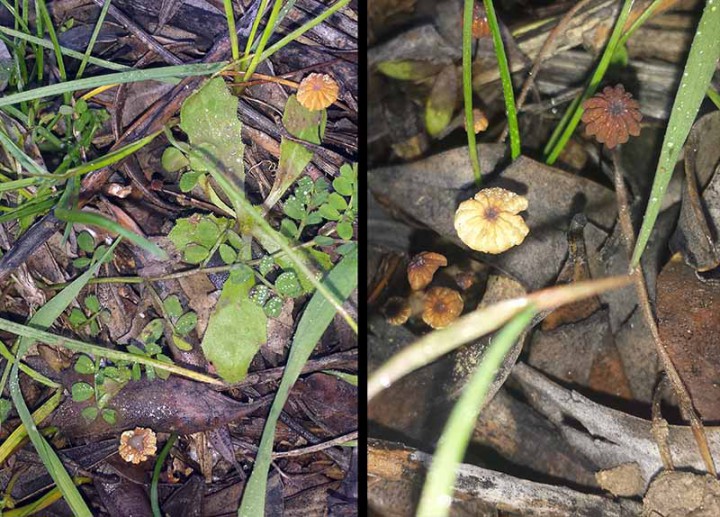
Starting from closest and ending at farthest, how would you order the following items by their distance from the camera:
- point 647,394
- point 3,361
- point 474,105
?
1. point 3,361
2. point 647,394
3. point 474,105

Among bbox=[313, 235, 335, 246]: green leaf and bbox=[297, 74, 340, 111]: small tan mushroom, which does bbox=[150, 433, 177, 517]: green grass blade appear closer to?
bbox=[313, 235, 335, 246]: green leaf

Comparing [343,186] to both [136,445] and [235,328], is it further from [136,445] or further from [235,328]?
[136,445]

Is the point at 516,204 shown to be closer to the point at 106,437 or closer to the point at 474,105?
the point at 474,105

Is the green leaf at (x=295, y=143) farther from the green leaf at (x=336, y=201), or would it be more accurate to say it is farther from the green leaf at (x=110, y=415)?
the green leaf at (x=110, y=415)

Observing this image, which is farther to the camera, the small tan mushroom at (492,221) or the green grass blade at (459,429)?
the small tan mushroom at (492,221)

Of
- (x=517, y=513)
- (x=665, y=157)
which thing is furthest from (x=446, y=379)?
(x=665, y=157)

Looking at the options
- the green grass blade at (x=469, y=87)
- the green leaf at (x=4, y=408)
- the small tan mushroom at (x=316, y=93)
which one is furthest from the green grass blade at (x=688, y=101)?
the green leaf at (x=4, y=408)

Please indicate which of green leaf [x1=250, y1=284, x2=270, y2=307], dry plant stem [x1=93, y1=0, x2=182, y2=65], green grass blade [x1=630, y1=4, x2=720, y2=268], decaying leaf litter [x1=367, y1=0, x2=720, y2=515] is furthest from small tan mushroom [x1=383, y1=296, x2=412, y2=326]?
dry plant stem [x1=93, y1=0, x2=182, y2=65]
